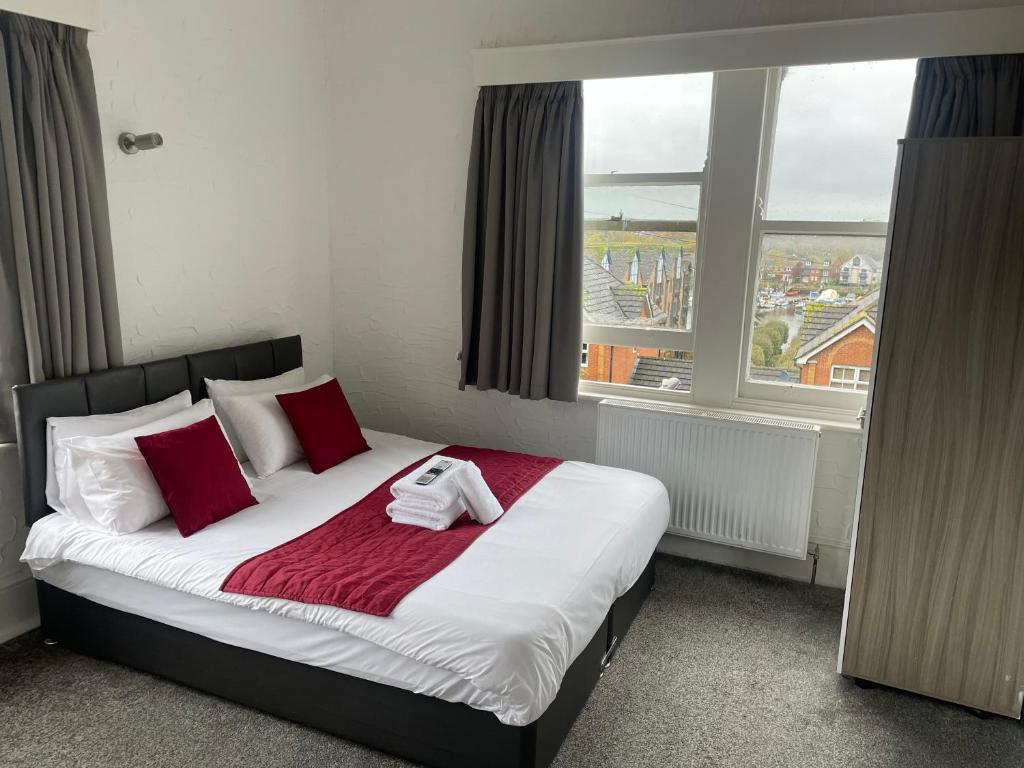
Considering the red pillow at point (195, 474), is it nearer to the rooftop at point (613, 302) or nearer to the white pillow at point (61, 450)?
the white pillow at point (61, 450)

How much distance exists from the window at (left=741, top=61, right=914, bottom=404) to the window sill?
0.06 metres

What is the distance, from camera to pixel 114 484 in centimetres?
Result: 249

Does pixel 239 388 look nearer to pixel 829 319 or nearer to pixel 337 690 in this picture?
pixel 337 690

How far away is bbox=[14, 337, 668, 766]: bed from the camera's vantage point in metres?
1.97

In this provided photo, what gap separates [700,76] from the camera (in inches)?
129

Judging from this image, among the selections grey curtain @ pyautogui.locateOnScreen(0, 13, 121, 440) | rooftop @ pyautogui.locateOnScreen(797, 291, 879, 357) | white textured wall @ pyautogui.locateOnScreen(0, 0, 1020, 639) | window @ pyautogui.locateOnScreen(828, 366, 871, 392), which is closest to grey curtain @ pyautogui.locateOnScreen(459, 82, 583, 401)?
white textured wall @ pyautogui.locateOnScreen(0, 0, 1020, 639)

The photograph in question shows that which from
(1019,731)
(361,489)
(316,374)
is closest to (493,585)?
(361,489)

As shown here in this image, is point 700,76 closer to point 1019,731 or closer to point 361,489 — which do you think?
point 361,489

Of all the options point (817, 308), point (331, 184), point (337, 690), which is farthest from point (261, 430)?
point (817, 308)

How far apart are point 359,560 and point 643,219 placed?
209 centimetres

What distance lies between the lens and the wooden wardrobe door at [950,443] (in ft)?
7.15

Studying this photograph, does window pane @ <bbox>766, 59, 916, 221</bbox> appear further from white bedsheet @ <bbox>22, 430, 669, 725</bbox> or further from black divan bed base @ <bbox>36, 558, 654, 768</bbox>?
black divan bed base @ <bbox>36, 558, 654, 768</bbox>

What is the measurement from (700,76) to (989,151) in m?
1.43

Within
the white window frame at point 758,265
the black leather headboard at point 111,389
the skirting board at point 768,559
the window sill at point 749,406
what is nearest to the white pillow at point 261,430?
the black leather headboard at point 111,389
